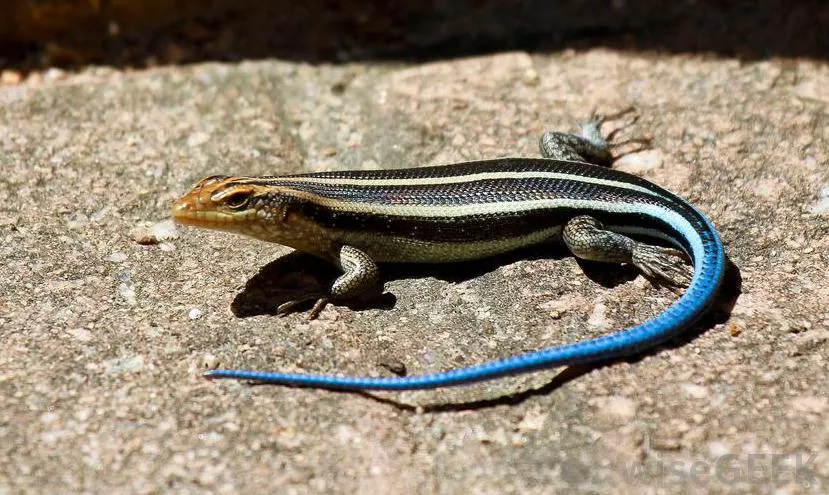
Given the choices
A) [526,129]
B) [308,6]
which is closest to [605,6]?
[526,129]

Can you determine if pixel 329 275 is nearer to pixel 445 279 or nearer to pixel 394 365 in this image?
pixel 445 279

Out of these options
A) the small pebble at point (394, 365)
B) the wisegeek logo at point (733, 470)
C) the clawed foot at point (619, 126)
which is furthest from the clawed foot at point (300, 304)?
the clawed foot at point (619, 126)

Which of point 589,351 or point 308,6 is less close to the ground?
point 308,6

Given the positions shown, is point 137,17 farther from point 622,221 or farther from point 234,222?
point 622,221

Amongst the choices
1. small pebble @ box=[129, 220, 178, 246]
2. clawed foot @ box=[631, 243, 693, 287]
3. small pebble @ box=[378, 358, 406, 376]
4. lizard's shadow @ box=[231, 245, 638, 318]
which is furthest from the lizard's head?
clawed foot @ box=[631, 243, 693, 287]

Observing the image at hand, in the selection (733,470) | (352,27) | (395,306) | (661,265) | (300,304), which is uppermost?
(352,27)

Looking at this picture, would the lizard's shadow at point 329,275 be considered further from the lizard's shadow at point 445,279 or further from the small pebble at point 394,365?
the small pebble at point 394,365

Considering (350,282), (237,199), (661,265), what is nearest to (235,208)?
(237,199)
